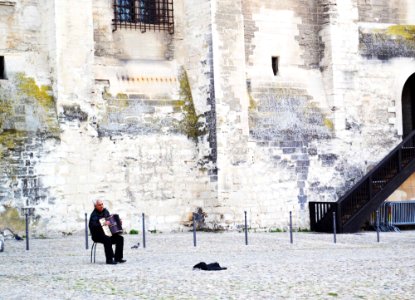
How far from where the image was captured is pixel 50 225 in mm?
25438

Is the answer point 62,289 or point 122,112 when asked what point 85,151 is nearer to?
point 122,112

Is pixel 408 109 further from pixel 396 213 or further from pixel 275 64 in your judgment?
pixel 275 64

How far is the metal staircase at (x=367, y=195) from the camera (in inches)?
1084

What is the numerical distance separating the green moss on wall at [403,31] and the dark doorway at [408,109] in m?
2.01

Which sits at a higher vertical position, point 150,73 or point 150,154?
point 150,73

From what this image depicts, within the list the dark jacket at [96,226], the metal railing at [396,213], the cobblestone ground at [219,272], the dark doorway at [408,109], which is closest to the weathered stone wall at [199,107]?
the metal railing at [396,213]

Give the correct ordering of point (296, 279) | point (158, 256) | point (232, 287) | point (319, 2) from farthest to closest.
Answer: point (319, 2) < point (158, 256) < point (296, 279) < point (232, 287)

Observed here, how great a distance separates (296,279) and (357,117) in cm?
1515

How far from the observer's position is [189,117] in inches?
1101

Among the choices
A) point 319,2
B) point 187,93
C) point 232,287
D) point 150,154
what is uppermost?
point 319,2

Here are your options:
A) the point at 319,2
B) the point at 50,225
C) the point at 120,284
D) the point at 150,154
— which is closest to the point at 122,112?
the point at 150,154

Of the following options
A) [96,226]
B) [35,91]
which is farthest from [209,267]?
[35,91]

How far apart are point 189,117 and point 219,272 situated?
38.4 feet

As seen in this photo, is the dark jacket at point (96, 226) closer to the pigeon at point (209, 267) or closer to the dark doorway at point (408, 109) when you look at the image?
the pigeon at point (209, 267)
